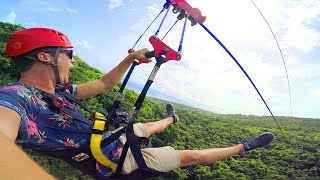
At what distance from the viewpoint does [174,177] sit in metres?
10.6

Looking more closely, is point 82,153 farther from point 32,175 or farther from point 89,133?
point 32,175

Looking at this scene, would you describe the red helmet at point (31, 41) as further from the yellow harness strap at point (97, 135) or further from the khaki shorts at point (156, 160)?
the khaki shorts at point (156, 160)

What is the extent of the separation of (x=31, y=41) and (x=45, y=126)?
1.00m

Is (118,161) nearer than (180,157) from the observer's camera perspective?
Yes

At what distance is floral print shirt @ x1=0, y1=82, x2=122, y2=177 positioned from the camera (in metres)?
3.51

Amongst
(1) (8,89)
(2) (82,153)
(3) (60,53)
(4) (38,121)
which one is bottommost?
(2) (82,153)

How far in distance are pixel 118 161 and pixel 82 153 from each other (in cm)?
42

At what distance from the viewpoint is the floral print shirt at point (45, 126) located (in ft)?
11.5

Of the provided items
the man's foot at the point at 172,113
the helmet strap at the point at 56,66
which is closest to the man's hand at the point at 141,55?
the helmet strap at the point at 56,66

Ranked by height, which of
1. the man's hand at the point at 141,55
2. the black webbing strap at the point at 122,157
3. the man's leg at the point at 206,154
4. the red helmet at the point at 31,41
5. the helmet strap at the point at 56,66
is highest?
the man's hand at the point at 141,55

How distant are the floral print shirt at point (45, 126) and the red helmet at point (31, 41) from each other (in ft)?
1.59

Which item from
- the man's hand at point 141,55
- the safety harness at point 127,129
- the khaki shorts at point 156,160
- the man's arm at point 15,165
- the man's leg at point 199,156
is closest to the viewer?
the man's arm at point 15,165

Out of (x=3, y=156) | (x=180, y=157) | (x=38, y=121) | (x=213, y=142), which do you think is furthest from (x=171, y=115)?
(x=213, y=142)

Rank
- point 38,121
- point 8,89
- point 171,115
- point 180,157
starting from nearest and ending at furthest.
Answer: point 8,89 → point 38,121 → point 180,157 → point 171,115
